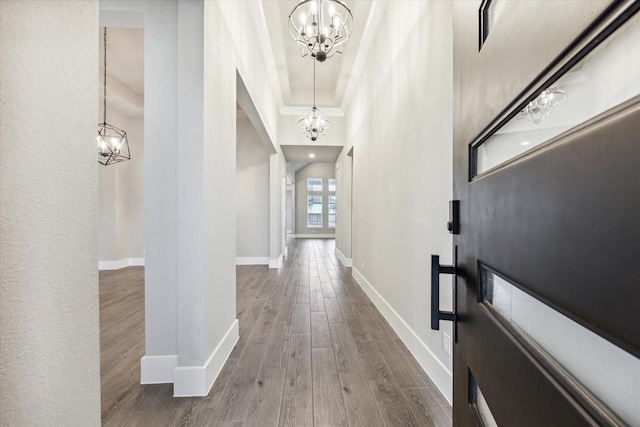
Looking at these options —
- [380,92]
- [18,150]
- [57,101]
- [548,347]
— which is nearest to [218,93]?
[57,101]

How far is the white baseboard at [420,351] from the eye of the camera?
1.73 m

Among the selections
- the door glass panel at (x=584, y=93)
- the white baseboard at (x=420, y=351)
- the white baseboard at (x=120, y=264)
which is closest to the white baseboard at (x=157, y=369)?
the white baseboard at (x=420, y=351)

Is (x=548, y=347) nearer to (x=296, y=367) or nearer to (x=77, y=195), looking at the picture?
(x=77, y=195)

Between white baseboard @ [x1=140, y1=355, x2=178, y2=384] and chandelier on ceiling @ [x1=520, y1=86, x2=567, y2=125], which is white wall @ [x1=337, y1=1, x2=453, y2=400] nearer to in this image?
chandelier on ceiling @ [x1=520, y1=86, x2=567, y2=125]

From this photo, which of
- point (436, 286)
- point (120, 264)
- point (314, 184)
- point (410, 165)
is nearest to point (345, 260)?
point (410, 165)

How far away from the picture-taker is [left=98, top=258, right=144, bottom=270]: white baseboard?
566 centimetres

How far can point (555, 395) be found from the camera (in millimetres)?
365

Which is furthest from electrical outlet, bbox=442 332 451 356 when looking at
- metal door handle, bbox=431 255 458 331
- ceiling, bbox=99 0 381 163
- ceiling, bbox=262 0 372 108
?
ceiling, bbox=262 0 372 108

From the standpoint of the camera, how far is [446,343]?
5.75 feet

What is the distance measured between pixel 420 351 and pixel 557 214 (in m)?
2.07

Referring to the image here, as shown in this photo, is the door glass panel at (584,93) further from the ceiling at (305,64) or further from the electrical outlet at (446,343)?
the ceiling at (305,64)

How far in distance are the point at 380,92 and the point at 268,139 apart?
2208mm

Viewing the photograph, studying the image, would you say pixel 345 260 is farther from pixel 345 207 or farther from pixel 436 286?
pixel 436 286

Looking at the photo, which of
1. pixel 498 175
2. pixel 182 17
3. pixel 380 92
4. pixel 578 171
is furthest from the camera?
pixel 380 92
